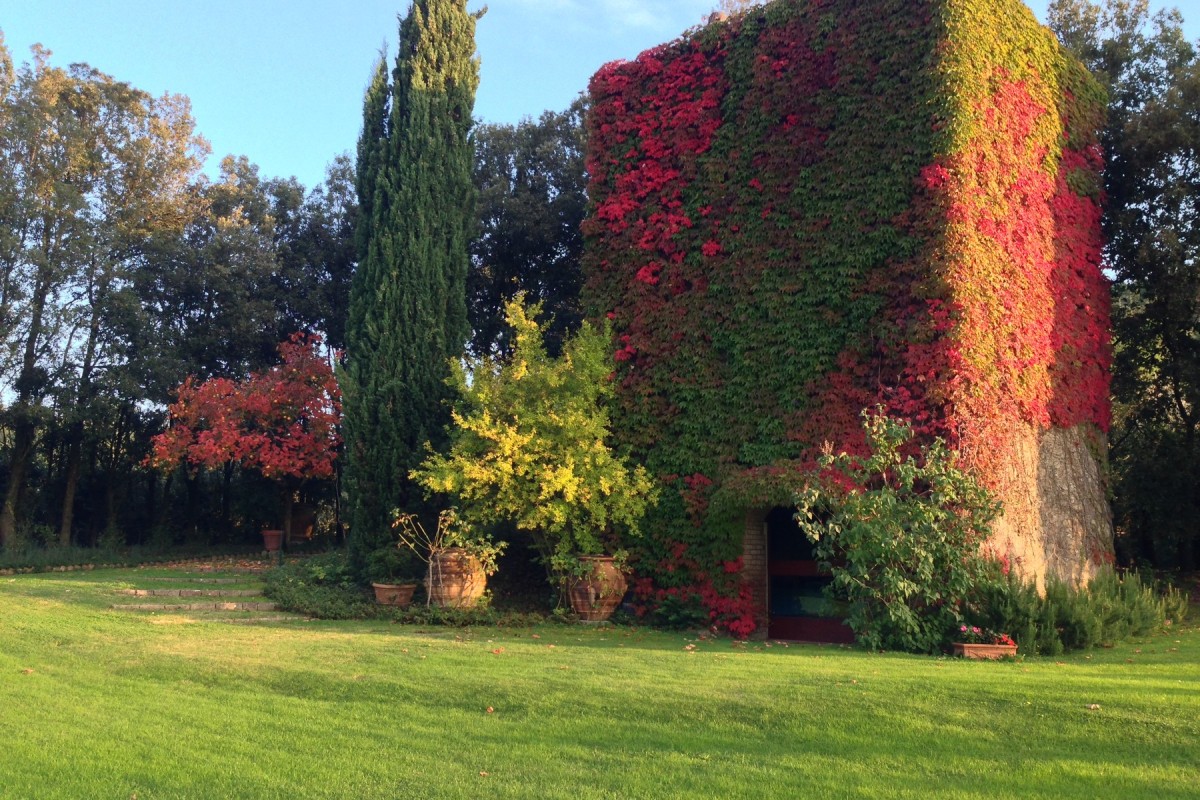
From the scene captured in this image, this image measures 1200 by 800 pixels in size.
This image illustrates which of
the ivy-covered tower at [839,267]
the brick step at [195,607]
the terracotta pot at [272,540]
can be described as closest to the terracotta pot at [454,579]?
the brick step at [195,607]

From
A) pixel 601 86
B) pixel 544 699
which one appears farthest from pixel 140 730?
pixel 601 86

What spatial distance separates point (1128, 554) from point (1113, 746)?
16343mm

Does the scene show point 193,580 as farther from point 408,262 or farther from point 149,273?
point 149,273

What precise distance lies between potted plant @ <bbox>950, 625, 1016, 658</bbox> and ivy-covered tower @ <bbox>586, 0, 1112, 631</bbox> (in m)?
1.85

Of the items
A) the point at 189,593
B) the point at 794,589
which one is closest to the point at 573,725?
the point at 794,589

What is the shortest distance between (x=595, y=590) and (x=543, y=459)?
2.07 m

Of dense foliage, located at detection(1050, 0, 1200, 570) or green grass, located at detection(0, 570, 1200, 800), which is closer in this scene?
green grass, located at detection(0, 570, 1200, 800)

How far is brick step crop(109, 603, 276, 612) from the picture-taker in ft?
42.2

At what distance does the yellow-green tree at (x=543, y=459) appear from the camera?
13211 mm

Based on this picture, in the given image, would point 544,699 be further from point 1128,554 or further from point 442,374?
point 1128,554

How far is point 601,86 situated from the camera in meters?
16.7

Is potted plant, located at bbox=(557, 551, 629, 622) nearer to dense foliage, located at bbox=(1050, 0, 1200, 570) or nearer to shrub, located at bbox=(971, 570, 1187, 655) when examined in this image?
shrub, located at bbox=(971, 570, 1187, 655)

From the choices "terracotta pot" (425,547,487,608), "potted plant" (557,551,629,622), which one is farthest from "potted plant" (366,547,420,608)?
"potted plant" (557,551,629,622)

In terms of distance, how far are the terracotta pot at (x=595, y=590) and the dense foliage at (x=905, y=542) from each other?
3643mm
